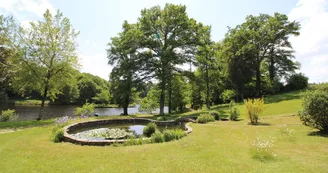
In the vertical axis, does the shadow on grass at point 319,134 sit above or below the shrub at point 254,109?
below

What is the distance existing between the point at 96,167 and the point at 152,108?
89.7ft

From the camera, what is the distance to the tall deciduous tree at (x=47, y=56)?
17703 millimetres

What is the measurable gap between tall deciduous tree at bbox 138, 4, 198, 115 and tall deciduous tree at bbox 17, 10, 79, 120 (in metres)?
8.14

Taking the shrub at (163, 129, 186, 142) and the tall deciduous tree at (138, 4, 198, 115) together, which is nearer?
the shrub at (163, 129, 186, 142)

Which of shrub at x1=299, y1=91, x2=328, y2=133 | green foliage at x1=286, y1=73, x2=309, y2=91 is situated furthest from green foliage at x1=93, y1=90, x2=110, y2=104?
green foliage at x1=286, y1=73, x2=309, y2=91

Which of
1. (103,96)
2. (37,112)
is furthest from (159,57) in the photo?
(103,96)

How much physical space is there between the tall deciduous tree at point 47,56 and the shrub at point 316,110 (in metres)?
19.9

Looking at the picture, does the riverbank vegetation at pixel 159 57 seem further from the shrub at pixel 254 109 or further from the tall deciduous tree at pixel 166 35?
the shrub at pixel 254 109

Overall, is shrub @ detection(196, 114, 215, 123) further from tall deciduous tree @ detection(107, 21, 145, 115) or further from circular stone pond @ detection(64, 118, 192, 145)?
tall deciduous tree @ detection(107, 21, 145, 115)

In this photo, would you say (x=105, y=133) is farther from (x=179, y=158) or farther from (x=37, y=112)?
(x=37, y=112)

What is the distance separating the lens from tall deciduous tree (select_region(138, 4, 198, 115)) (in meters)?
22.0

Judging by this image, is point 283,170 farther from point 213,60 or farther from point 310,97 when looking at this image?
point 213,60

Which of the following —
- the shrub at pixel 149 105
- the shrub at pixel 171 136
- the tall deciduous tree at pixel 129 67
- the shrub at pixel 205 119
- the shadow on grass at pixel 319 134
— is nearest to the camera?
the shadow on grass at pixel 319 134

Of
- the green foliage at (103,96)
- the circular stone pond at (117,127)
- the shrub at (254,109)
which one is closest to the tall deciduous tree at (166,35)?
the circular stone pond at (117,127)
